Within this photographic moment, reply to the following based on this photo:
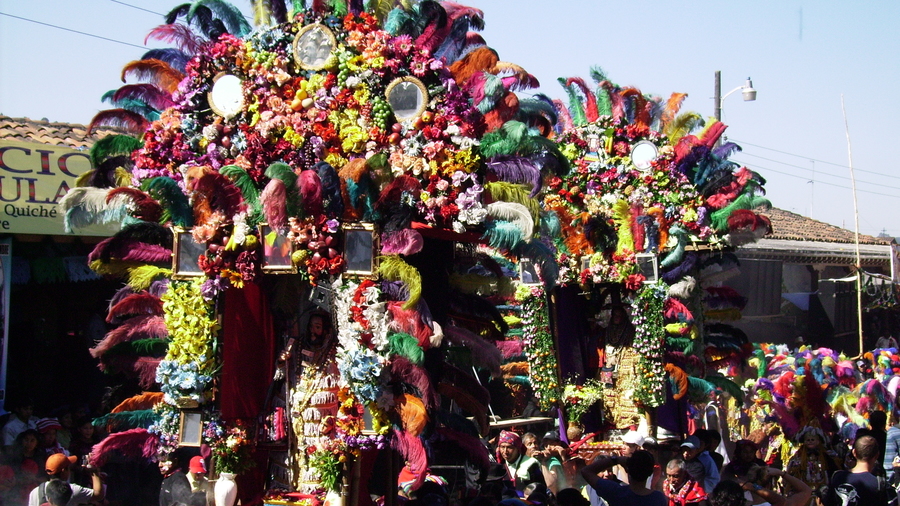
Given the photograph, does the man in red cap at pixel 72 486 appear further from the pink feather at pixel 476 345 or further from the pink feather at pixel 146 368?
the pink feather at pixel 476 345

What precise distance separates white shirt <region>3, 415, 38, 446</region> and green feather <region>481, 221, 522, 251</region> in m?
4.60

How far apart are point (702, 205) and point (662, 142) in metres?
0.84

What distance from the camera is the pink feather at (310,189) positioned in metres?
6.30

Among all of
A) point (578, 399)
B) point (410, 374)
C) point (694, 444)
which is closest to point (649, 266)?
point (578, 399)

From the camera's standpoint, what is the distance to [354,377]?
6.24 m

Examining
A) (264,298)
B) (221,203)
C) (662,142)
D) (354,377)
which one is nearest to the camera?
(354,377)

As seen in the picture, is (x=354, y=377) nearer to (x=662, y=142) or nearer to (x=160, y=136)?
(x=160, y=136)

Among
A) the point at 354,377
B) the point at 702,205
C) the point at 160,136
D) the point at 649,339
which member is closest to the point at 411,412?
the point at 354,377

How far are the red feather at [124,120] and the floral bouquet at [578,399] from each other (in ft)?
17.8

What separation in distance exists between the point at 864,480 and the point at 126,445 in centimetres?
492

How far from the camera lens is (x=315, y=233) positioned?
251 inches

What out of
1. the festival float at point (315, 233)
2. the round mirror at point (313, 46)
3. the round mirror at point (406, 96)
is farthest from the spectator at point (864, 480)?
the round mirror at point (313, 46)

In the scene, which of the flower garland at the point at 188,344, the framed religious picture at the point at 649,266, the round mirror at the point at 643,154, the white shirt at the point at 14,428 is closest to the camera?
the flower garland at the point at 188,344

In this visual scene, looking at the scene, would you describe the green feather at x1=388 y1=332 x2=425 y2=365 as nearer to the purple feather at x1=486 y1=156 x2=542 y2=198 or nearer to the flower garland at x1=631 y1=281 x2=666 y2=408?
A: the purple feather at x1=486 y1=156 x2=542 y2=198
